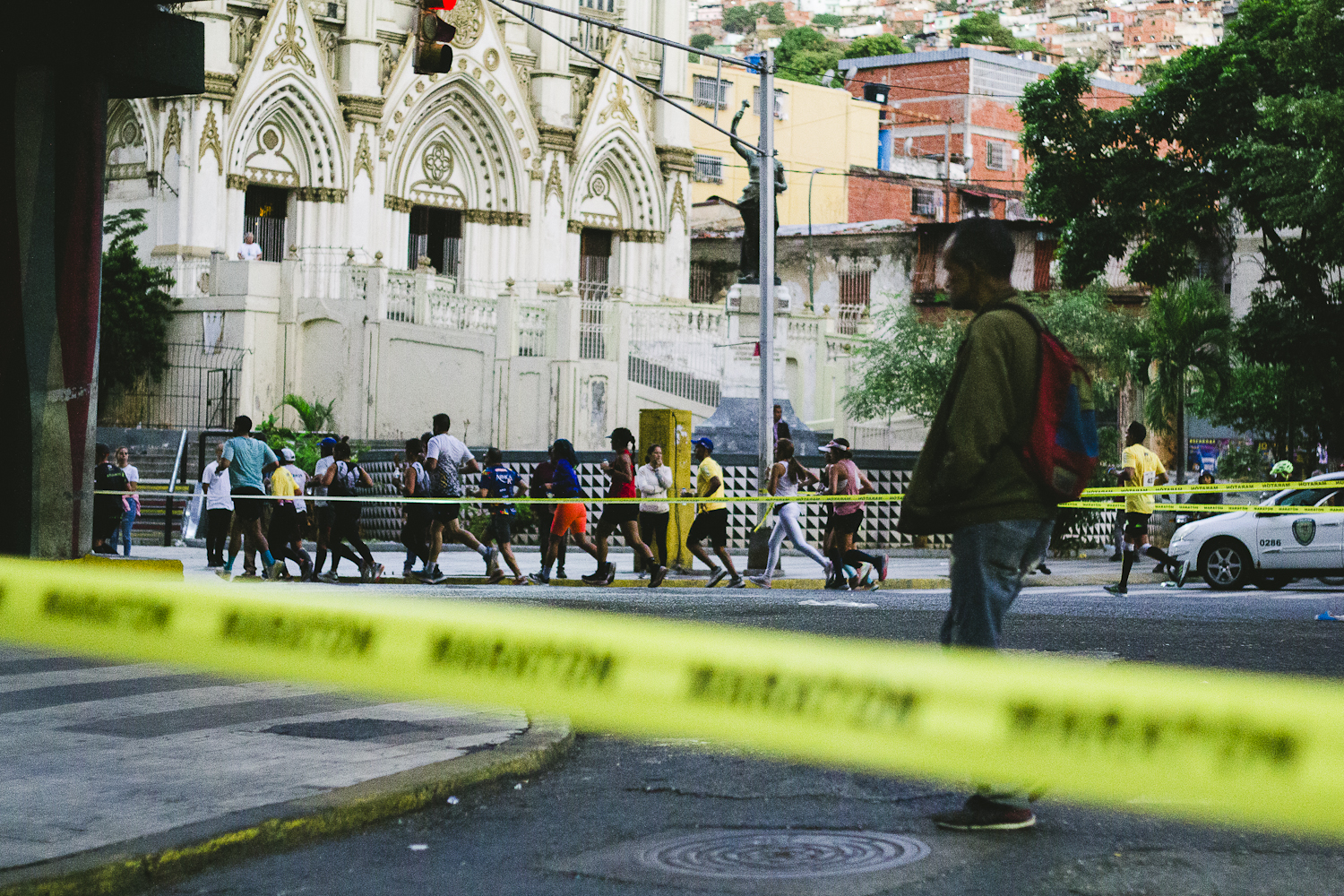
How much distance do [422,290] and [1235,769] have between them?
31.4 m

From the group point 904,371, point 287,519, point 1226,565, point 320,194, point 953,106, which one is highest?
point 953,106

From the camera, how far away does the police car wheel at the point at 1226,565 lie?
18891 millimetres

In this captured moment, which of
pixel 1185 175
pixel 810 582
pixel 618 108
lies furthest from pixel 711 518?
pixel 618 108

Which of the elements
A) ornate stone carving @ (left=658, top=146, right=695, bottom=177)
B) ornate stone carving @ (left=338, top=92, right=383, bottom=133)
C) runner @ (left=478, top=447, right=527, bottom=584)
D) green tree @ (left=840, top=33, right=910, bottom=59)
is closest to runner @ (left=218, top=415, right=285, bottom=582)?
runner @ (left=478, top=447, right=527, bottom=584)

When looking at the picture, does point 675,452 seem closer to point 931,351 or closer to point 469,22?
point 931,351

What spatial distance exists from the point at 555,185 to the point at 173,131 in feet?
32.1

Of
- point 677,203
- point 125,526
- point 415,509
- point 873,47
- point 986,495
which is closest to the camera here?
Answer: point 986,495

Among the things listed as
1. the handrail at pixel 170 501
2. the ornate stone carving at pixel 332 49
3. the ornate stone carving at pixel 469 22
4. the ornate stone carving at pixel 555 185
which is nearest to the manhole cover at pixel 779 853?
the handrail at pixel 170 501

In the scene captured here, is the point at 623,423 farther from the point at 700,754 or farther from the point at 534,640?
the point at 534,640

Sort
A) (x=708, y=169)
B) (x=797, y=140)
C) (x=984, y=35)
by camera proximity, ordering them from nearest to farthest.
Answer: (x=708, y=169) → (x=797, y=140) → (x=984, y=35)

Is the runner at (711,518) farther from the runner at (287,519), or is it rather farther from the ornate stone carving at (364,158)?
the ornate stone carving at (364,158)

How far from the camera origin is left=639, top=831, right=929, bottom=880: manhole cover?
16.7ft

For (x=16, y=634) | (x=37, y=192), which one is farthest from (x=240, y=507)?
(x=16, y=634)

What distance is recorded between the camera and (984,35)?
5128 inches
